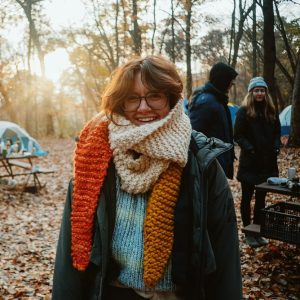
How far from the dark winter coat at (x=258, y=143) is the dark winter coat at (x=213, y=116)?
2.69 ft

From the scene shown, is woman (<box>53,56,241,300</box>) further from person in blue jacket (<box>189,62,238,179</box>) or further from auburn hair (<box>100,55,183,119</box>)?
person in blue jacket (<box>189,62,238,179</box>)

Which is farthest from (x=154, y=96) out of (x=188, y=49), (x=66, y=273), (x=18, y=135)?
(x=188, y=49)

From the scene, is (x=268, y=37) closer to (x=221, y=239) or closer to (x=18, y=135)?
(x=18, y=135)

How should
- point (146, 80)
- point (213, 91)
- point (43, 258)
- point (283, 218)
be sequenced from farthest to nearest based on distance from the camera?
point (43, 258)
point (213, 91)
point (283, 218)
point (146, 80)

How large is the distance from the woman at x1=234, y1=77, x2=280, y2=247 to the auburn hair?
379 cm

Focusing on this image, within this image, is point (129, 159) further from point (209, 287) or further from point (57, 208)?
point (57, 208)

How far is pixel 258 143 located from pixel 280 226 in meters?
1.48

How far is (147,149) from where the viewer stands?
1785 millimetres

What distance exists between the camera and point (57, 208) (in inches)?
345

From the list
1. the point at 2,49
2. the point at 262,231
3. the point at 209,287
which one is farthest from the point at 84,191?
the point at 2,49

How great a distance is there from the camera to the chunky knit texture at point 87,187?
181 cm

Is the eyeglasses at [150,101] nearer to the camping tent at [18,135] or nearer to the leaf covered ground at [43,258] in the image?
the leaf covered ground at [43,258]

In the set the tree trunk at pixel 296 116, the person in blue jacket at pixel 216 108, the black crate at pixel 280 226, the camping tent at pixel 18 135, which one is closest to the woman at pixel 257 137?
the person in blue jacket at pixel 216 108

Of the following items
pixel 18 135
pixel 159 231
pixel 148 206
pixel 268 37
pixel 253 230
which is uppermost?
pixel 268 37
